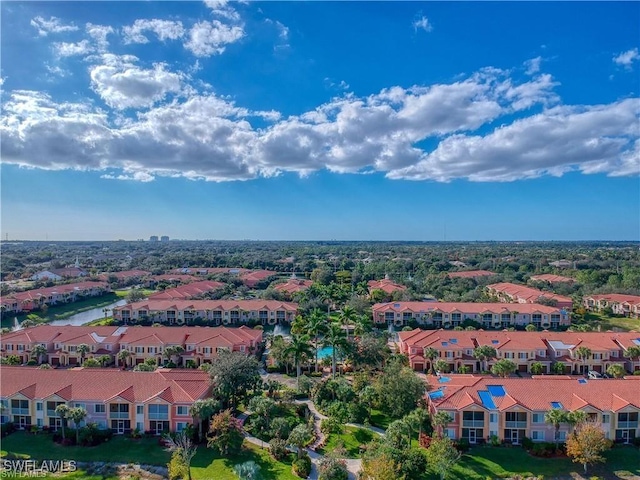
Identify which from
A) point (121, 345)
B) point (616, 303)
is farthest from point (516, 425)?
point (616, 303)

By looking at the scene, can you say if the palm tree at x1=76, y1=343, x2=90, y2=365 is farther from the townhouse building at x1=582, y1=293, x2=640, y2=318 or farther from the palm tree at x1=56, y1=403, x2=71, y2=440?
the townhouse building at x1=582, y1=293, x2=640, y2=318

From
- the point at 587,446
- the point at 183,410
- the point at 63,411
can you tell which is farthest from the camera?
the point at 183,410

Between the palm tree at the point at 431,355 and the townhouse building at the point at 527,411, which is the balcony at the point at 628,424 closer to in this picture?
the townhouse building at the point at 527,411

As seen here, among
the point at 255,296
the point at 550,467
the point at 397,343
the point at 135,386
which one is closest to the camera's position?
the point at 550,467

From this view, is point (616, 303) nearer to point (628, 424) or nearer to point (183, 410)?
point (628, 424)

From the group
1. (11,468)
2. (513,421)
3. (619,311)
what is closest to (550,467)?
(513,421)

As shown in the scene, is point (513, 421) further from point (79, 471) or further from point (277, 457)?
point (79, 471)
